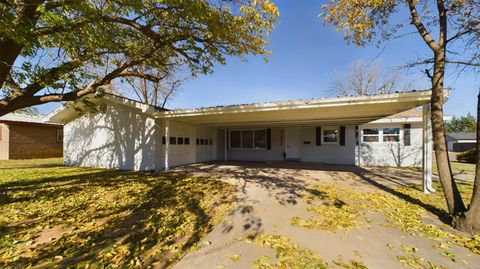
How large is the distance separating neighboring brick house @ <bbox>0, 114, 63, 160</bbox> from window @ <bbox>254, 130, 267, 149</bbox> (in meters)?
12.6

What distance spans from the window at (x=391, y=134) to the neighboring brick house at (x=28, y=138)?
19508 mm

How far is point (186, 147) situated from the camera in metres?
11.5

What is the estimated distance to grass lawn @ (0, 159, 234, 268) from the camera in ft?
9.39

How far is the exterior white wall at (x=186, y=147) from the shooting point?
969 cm

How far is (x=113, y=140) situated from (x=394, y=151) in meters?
14.6

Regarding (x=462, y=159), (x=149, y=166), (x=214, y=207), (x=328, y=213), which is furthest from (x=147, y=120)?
(x=462, y=159)

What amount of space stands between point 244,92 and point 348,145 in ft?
32.0

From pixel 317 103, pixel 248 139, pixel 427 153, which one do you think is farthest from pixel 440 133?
pixel 248 139

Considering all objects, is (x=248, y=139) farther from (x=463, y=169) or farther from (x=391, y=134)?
(x=463, y=169)

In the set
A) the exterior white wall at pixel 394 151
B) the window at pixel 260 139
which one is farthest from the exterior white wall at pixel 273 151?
the exterior white wall at pixel 394 151

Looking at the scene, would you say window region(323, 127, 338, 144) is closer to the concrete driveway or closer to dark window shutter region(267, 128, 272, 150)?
dark window shutter region(267, 128, 272, 150)

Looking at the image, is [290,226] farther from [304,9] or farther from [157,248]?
[304,9]

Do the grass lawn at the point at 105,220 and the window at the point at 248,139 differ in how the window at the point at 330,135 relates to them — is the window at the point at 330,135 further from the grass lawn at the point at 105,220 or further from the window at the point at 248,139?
the grass lawn at the point at 105,220

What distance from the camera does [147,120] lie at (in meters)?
9.50
